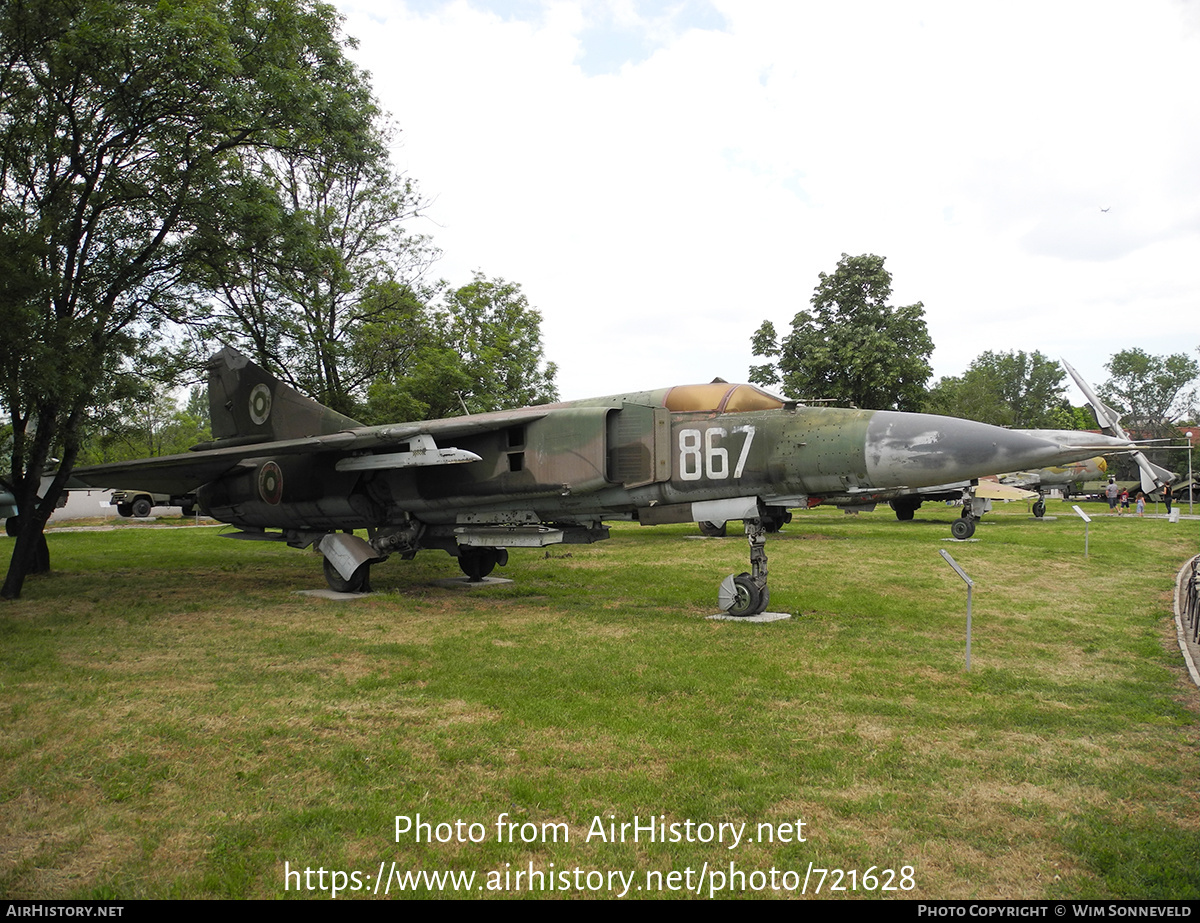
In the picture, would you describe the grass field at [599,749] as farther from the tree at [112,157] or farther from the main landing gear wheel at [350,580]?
the tree at [112,157]

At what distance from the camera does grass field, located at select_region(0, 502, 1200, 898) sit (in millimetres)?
3377

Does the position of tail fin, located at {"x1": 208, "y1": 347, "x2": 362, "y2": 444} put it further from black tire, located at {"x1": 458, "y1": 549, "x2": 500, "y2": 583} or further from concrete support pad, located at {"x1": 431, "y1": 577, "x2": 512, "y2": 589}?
Answer: concrete support pad, located at {"x1": 431, "y1": 577, "x2": 512, "y2": 589}

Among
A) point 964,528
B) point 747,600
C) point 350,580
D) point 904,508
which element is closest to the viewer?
point 747,600

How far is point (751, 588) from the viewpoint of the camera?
30.5ft

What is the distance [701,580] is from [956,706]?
7.37 m

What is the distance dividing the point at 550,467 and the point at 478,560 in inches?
153

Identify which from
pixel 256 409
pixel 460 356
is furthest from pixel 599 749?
pixel 460 356

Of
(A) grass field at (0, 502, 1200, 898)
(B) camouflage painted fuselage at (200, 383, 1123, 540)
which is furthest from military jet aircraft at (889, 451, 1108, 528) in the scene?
(A) grass field at (0, 502, 1200, 898)

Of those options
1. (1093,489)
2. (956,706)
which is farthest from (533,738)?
(1093,489)

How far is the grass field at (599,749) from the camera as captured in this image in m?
3.38

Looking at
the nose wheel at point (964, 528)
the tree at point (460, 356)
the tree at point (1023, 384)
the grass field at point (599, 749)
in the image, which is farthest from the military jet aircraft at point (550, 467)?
the tree at point (1023, 384)

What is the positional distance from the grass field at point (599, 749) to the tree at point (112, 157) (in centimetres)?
317

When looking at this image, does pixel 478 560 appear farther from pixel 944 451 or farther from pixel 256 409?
pixel 944 451

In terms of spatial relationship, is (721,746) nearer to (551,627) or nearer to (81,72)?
(551,627)
